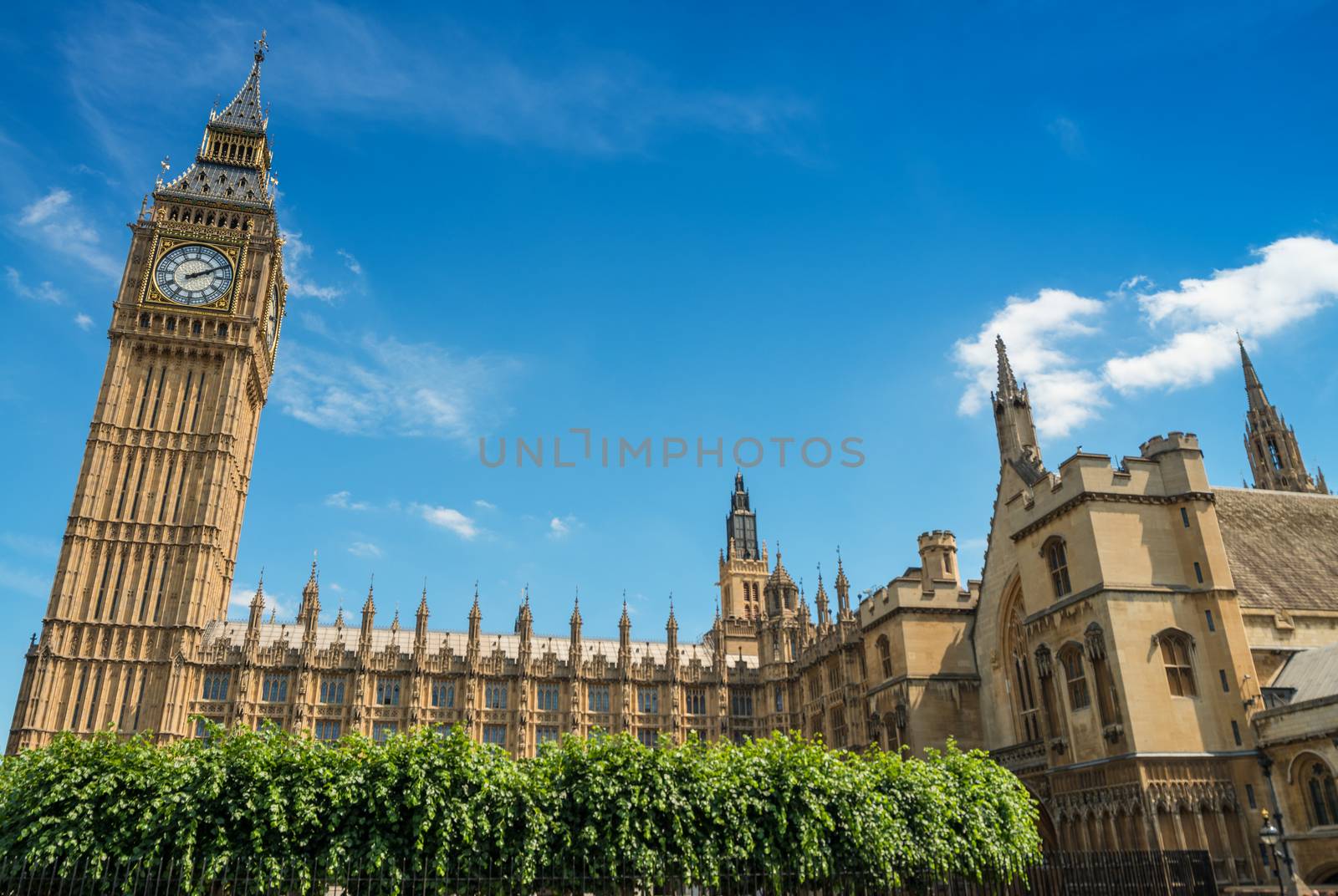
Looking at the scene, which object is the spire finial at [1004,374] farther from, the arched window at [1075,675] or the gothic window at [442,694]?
the gothic window at [442,694]

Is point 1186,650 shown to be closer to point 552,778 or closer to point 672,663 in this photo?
point 552,778

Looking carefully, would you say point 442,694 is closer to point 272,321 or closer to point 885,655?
point 885,655

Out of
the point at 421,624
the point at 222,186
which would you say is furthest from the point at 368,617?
the point at 222,186

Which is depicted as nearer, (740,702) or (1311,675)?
(1311,675)

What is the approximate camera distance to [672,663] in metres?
63.1

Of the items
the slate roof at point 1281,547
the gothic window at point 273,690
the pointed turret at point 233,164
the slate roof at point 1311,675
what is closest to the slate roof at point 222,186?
the pointed turret at point 233,164

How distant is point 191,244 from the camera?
69.2 metres

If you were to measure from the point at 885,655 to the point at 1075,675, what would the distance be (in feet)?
43.5

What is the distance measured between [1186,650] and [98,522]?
6095 centimetres

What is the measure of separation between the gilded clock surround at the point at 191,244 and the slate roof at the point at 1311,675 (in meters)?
65.7

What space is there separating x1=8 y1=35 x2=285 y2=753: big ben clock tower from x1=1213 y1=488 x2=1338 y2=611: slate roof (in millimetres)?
54867

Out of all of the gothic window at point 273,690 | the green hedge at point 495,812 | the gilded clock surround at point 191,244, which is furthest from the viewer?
the gilded clock surround at point 191,244

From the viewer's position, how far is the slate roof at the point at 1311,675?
28891mm

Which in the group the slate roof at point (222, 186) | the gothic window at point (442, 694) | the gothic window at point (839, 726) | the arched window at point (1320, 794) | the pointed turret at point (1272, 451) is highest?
the slate roof at point (222, 186)
